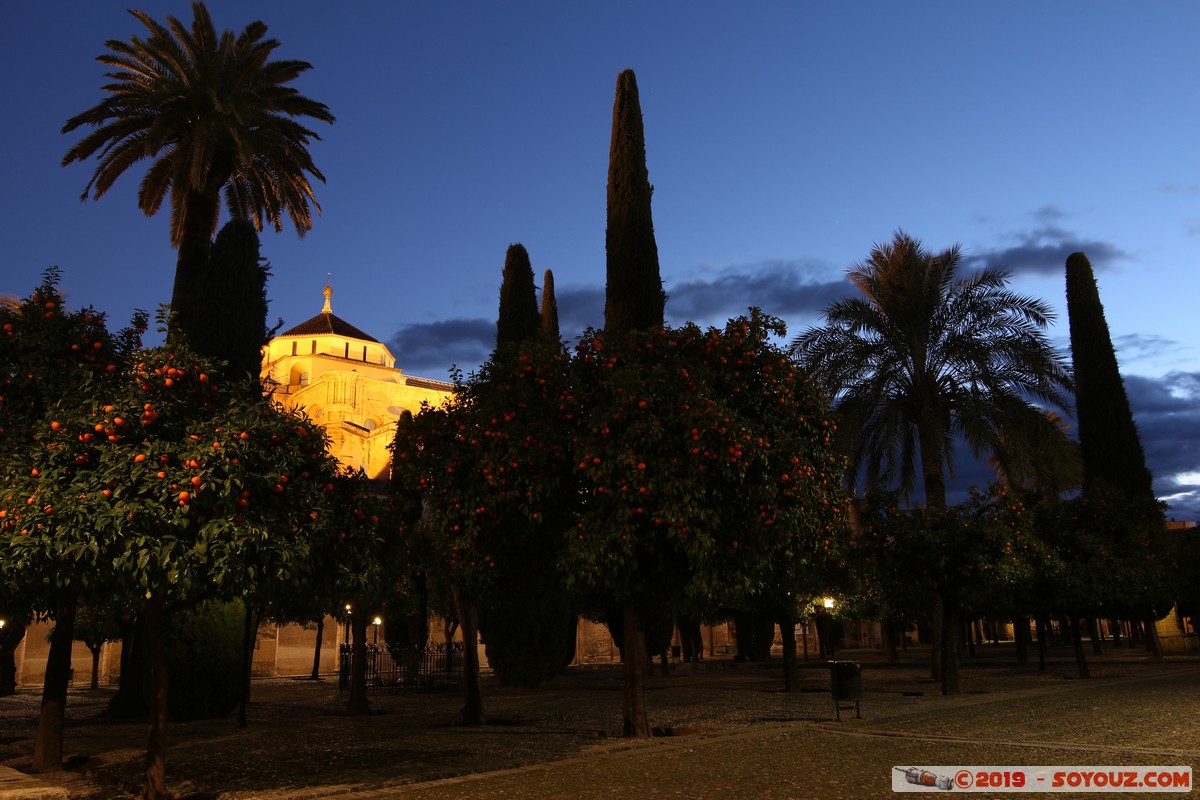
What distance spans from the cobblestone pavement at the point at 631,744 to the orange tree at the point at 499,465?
3.09 m

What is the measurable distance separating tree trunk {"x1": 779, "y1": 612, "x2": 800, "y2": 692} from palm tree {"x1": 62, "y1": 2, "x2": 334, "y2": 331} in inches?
723

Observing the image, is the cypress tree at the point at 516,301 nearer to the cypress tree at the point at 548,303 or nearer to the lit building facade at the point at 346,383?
the cypress tree at the point at 548,303

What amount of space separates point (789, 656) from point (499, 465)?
616 inches

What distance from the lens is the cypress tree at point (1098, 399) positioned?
38.6 meters

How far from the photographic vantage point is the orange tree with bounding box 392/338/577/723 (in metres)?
14.0

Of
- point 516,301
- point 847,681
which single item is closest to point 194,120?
point 516,301

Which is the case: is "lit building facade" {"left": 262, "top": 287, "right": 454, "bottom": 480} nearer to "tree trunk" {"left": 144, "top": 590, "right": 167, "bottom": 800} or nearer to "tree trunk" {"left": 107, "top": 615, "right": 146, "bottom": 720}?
"tree trunk" {"left": 107, "top": 615, "right": 146, "bottom": 720}

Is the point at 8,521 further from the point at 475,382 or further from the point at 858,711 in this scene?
the point at 858,711

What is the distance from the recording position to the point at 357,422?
2992 inches

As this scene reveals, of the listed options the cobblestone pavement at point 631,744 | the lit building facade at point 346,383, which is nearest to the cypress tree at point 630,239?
the cobblestone pavement at point 631,744

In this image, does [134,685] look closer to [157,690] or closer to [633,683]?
[633,683]

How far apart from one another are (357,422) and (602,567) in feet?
214

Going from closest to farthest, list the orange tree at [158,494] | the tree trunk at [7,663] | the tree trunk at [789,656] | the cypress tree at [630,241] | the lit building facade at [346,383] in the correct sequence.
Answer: the orange tree at [158,494], the cypress tree at [630,241], the tree trunk at [789,656], the tree trunk at [7,663], the lit building facade at [346,383]

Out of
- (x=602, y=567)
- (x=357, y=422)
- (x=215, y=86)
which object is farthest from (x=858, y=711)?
(x=357, y=422)
